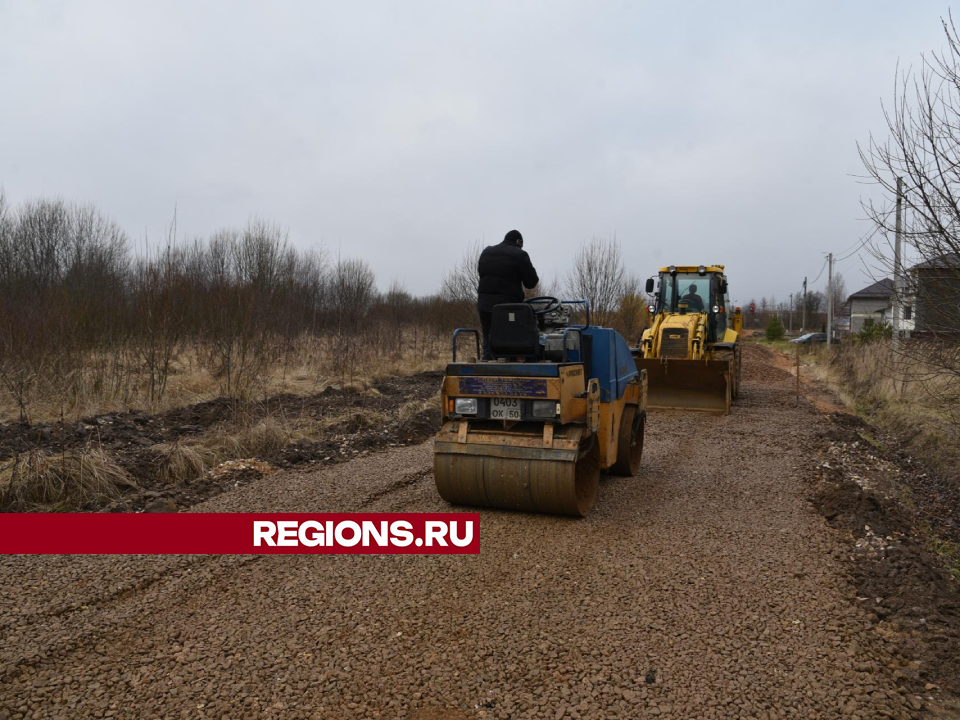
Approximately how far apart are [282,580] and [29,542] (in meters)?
2.31

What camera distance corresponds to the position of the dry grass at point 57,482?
6305 mm

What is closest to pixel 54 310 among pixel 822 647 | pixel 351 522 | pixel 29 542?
pixel 29 542

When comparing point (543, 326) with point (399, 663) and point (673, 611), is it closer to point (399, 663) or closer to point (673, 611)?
point (673, 611)

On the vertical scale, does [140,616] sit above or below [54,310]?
below

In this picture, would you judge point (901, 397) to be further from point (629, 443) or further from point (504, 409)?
point (504, 409)

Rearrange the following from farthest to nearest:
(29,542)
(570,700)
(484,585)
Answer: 1. (29,542)
2. (484,585)
3. (570,700)

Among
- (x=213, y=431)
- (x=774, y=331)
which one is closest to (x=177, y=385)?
(x=213, y=431)

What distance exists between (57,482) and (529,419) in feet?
14.6

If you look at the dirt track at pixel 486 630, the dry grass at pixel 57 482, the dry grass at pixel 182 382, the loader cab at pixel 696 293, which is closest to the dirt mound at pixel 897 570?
the dirt track at pixel 486 630

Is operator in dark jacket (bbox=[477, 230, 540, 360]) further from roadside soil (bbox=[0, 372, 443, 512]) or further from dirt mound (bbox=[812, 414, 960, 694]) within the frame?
dirt mound (bbox=[812, 414, 960, 694])

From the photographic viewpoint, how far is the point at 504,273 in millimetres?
6500

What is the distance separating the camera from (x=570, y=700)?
3.27m

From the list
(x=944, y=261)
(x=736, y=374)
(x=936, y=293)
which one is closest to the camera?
(x=944, y=261)

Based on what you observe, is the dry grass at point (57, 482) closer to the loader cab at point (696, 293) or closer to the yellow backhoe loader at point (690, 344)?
the yellow backhoe loader at point (690, 344)
